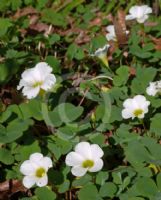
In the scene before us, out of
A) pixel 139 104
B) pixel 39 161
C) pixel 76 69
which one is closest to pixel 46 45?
pixel 76 69

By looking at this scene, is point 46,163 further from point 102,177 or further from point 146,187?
point 146,187

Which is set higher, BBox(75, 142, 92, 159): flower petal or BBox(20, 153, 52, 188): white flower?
BBox(75, 142, 92, 159): flower petal

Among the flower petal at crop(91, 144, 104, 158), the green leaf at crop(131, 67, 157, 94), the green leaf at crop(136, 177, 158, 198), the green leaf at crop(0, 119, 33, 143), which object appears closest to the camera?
the green leaf at crop(136, 177, 158, 198)

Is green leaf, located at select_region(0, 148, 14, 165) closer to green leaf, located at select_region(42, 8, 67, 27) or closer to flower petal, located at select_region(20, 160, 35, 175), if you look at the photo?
flower petal, located at select_region(20, 160, 35, 175)

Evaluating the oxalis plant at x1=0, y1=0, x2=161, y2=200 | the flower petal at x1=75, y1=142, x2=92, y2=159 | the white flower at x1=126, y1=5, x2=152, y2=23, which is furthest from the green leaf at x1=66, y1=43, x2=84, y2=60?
the flower petal at x1=75, y1=142, x2=92, y2=159

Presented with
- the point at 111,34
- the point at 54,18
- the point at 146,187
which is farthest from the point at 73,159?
the point at 54,18
